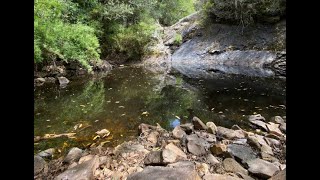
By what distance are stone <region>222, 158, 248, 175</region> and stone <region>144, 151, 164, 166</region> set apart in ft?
3.01

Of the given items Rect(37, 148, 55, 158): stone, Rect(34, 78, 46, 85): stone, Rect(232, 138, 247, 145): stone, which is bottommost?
Rect(37, 148, 55, 158): stone

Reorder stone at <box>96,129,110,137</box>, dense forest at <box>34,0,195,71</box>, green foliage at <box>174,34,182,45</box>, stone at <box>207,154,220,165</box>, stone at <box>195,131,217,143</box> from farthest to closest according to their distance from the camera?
green foliage at <box>174,34,182,45</box>, dense forest at <box>34,0,195,71</box>, stone at <box>96,129,110,137</box>, stone at <box>195,131,217,143</box>, stone at <box>207,154,220,165</box>

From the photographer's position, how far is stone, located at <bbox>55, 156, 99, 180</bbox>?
3.47 meters

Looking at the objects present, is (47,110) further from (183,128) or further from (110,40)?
(110,40)

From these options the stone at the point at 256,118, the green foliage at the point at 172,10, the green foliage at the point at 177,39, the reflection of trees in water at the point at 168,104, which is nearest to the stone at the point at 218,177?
the reflection of trees in water at the point at 168,104

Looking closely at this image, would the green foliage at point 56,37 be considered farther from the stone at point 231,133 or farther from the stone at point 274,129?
the stone at point 274,129

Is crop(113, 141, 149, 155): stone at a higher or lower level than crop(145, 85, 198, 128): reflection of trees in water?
lower

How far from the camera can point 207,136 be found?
16.6 ft

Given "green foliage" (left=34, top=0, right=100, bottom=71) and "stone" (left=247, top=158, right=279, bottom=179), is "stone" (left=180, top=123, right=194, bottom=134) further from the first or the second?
"green foliage" (left=34, top=0, right=100, bottom=71)

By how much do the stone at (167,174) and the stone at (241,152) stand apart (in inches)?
45.4

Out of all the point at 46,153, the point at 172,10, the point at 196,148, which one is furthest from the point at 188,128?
the point at 172,10

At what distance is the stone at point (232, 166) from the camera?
373 cm

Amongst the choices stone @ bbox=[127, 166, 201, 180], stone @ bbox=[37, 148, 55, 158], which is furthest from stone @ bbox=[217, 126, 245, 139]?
stone @ bbox=[37, 148, 55, 158]
